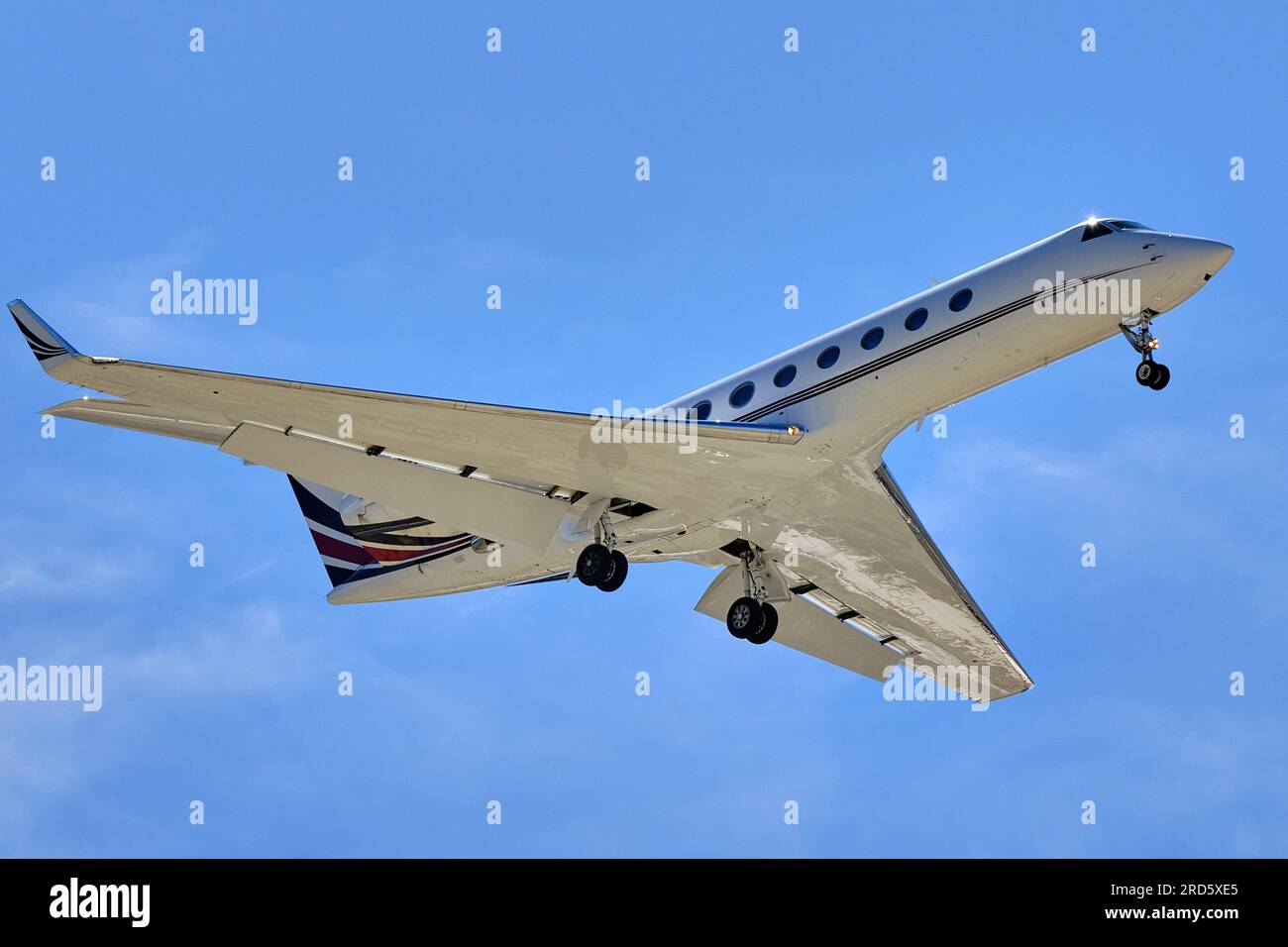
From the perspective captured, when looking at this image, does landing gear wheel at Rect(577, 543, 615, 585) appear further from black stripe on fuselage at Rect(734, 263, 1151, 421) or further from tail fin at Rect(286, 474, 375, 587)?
tail fin at Rect(286, 474, 375, 587)

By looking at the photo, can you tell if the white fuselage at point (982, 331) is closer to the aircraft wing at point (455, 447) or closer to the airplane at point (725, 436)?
the airplane at point (725, 436)

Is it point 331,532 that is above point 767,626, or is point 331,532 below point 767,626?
above

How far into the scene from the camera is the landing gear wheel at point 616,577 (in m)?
27.1

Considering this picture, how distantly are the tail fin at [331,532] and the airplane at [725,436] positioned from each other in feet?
8.50

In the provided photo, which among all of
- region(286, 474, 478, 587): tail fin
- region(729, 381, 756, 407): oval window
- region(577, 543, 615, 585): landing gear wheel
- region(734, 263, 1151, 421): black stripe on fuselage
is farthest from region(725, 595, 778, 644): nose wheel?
region(286, 474, 478, 587): tail fin

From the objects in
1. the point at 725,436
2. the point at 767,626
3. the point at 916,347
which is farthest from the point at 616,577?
the point at 916,347

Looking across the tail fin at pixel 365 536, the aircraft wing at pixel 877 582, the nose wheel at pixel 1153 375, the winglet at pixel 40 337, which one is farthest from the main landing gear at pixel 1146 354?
the winglet at pixel 40 337

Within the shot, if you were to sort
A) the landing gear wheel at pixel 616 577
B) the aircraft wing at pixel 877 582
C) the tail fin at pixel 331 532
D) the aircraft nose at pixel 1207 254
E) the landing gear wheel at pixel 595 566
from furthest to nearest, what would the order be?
the tail fin at pixel 331 532
the aircraft wing at pixel 877 582
the landing gear wheel at pixel 616 577
the landing gear wheel at pixel 595 566
the aircraft nose at pixel 1207 254

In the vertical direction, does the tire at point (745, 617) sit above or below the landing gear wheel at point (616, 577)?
below

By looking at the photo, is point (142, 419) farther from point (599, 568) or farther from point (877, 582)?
point (877, 582)

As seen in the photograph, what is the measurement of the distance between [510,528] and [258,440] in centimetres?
517

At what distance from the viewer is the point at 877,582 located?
30859 millimetres

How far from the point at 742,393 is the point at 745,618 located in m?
5.25

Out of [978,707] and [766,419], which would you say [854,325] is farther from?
[978,707]
